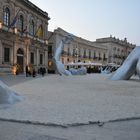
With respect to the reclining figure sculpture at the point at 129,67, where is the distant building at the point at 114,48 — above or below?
above

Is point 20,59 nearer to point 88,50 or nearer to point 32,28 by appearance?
point 32,28

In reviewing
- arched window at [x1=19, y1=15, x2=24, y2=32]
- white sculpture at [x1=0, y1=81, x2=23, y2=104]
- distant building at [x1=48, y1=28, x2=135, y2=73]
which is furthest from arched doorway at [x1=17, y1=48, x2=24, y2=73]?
white sculpture at [x1=0, y1=81, x2=23, y2=104]

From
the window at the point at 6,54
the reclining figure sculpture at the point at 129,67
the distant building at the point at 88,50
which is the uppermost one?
the distant building at the point at 88,50

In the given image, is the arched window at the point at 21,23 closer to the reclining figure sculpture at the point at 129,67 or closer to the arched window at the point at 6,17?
the arched window at the point at 6,17

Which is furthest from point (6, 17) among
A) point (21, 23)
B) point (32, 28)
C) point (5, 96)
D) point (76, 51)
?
point (76, 51)

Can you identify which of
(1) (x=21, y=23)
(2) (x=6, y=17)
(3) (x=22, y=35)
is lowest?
(3) (x=22, y=35)

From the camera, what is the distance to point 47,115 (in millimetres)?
7238

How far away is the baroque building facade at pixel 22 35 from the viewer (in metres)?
35.8

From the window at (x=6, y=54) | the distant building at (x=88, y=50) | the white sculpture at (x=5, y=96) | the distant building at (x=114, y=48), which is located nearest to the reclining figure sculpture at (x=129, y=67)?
the white sculpture at (x=5, y=96)

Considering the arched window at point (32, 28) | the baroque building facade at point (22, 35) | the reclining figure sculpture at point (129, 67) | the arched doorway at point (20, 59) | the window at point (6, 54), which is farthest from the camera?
the arched window at point (32, 28)

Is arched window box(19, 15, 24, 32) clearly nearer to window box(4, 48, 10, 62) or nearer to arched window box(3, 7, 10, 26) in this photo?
arched window box(3, 7, 10, 26)

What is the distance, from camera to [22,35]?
134 feet

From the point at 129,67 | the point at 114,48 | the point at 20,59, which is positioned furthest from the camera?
the point at 114,48

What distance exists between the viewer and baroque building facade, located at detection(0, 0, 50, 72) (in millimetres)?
35812
